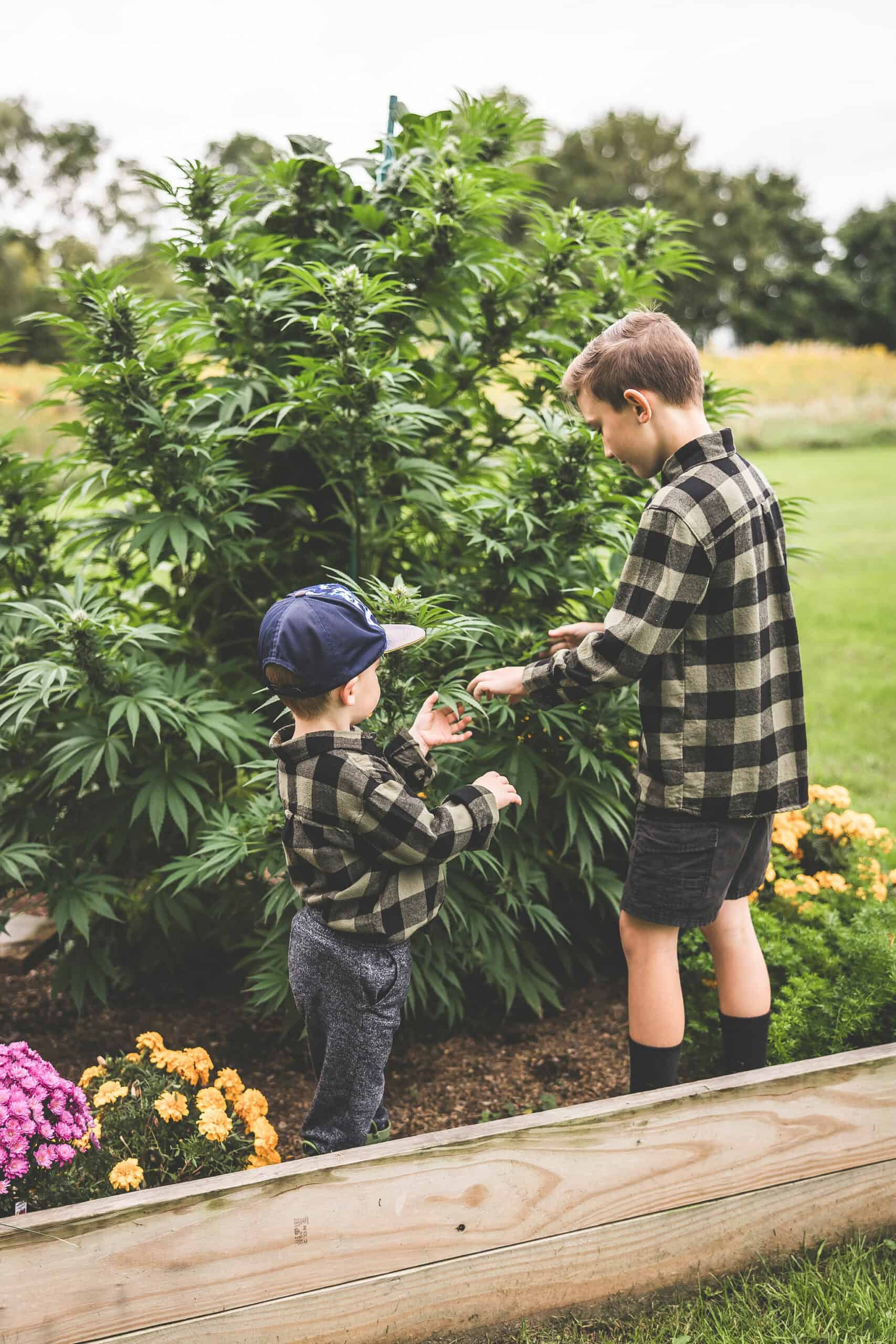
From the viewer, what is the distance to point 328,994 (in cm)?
201

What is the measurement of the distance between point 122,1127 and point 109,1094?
9 centimetres

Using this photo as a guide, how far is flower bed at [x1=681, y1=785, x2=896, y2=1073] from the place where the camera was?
2625 millimetres

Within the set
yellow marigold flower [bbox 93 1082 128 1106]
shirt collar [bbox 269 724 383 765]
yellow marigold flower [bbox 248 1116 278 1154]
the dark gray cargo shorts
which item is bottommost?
yellow marigold flower [bbox 248 1116 278 1154]

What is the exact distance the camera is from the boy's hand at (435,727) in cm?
217

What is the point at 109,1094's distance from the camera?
2252 mm

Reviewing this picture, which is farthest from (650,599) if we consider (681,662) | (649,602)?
(681,662)

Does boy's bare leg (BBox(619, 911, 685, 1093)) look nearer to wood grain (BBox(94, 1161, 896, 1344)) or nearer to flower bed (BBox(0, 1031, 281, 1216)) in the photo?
wood grain (BBox(94, 1161, 896, 1344))

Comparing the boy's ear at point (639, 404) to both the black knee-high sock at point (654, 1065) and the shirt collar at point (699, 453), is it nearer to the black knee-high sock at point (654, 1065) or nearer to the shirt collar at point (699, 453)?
the shirt collar at point (699, 453)

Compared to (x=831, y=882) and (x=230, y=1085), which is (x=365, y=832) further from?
(x=831, y=882)

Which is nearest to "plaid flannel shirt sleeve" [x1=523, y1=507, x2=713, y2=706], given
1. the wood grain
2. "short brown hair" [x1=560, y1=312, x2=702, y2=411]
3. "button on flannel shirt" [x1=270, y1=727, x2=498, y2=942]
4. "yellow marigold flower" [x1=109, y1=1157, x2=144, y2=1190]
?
"short brown hair" [x1=560, y1=312, x2=702, y2=411]

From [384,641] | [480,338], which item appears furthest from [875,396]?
[384,641]

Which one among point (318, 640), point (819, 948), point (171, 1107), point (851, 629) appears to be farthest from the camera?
point (851, 629)

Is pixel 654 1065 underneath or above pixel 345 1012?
underneath

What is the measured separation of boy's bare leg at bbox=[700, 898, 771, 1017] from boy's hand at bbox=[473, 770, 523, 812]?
0.69 metres
